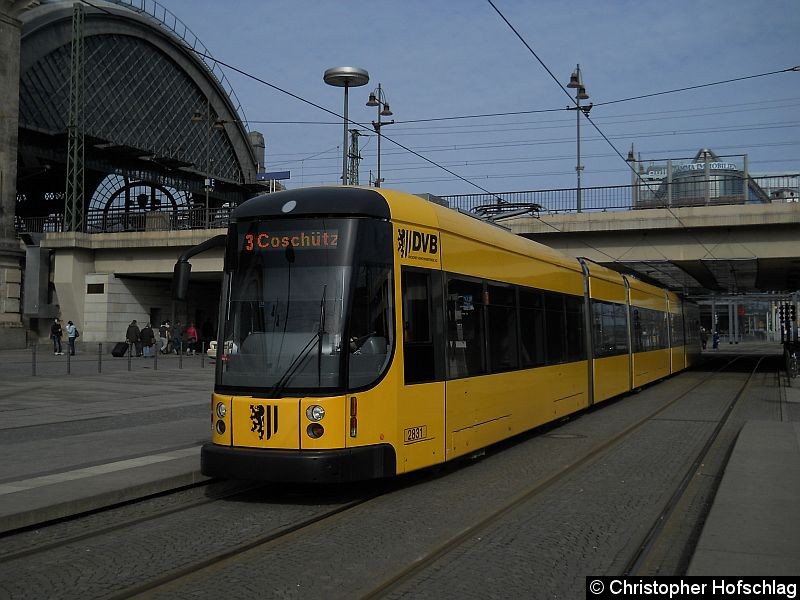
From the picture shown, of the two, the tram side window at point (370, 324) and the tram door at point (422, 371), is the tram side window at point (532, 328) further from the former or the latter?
the tram side window at point (370, 324)

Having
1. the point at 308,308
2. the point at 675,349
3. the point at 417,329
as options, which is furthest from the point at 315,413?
the point at 675,349

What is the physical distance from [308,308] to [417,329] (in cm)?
128

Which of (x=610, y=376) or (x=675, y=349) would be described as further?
(x=675, y=349)

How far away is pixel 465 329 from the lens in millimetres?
9836

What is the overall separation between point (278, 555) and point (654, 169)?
65.2 meters

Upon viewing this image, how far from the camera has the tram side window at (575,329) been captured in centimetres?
1471

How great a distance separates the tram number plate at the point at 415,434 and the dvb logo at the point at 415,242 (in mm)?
1756

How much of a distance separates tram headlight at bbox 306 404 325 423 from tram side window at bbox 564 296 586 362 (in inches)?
303

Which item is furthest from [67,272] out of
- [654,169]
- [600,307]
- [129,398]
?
[654,169]

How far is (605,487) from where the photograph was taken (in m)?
8.98

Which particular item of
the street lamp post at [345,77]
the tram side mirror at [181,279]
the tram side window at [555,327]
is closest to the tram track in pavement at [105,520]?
the tram side mirror at [181,279]

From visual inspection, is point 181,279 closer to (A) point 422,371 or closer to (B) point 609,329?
(A) point 422,371

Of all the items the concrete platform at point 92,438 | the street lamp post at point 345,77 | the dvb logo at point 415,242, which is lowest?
the concrete platform at point 92,438

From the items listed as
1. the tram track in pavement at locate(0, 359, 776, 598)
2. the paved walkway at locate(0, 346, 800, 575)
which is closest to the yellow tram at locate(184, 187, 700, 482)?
the tram track in pavement at locate(0, 359, 776, 598)
